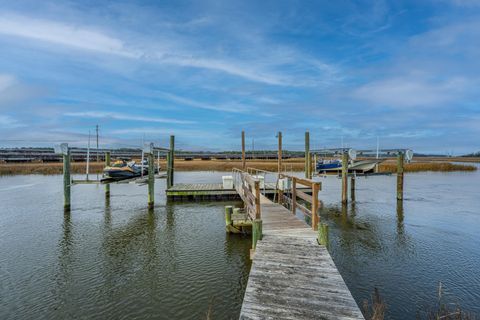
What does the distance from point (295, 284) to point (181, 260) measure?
514 cm

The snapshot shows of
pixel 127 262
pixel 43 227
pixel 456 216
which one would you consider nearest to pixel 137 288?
pixel 127 262

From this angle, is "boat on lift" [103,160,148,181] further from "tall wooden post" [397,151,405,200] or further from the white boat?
"tall wooden post" [397,151,405,200]

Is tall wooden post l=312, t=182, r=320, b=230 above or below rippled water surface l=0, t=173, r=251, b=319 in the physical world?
above

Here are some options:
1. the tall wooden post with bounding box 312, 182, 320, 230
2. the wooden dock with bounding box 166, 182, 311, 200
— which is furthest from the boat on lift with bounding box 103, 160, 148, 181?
the tall wooden post with bounding box 312, 182, 320, 230

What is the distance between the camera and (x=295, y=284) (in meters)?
4.87

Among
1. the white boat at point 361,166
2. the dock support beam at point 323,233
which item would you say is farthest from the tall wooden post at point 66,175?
the white boat at point 361,166

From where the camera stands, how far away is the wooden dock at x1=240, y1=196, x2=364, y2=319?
13.3ft

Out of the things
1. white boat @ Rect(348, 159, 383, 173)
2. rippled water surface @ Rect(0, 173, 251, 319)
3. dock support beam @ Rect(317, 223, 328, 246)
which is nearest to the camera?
rippled water surface @ Rect(0, 173, 251, 319)

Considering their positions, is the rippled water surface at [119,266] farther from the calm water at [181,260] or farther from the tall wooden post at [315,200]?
the tall wooden post at [315,200]

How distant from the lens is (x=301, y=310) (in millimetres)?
4070

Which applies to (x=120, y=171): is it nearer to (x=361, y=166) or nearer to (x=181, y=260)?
(x=181, y=260)

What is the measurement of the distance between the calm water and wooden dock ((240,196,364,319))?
Result: 1482mm

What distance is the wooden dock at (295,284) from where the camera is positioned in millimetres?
4039

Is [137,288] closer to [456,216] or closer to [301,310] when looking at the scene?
[301,310]
